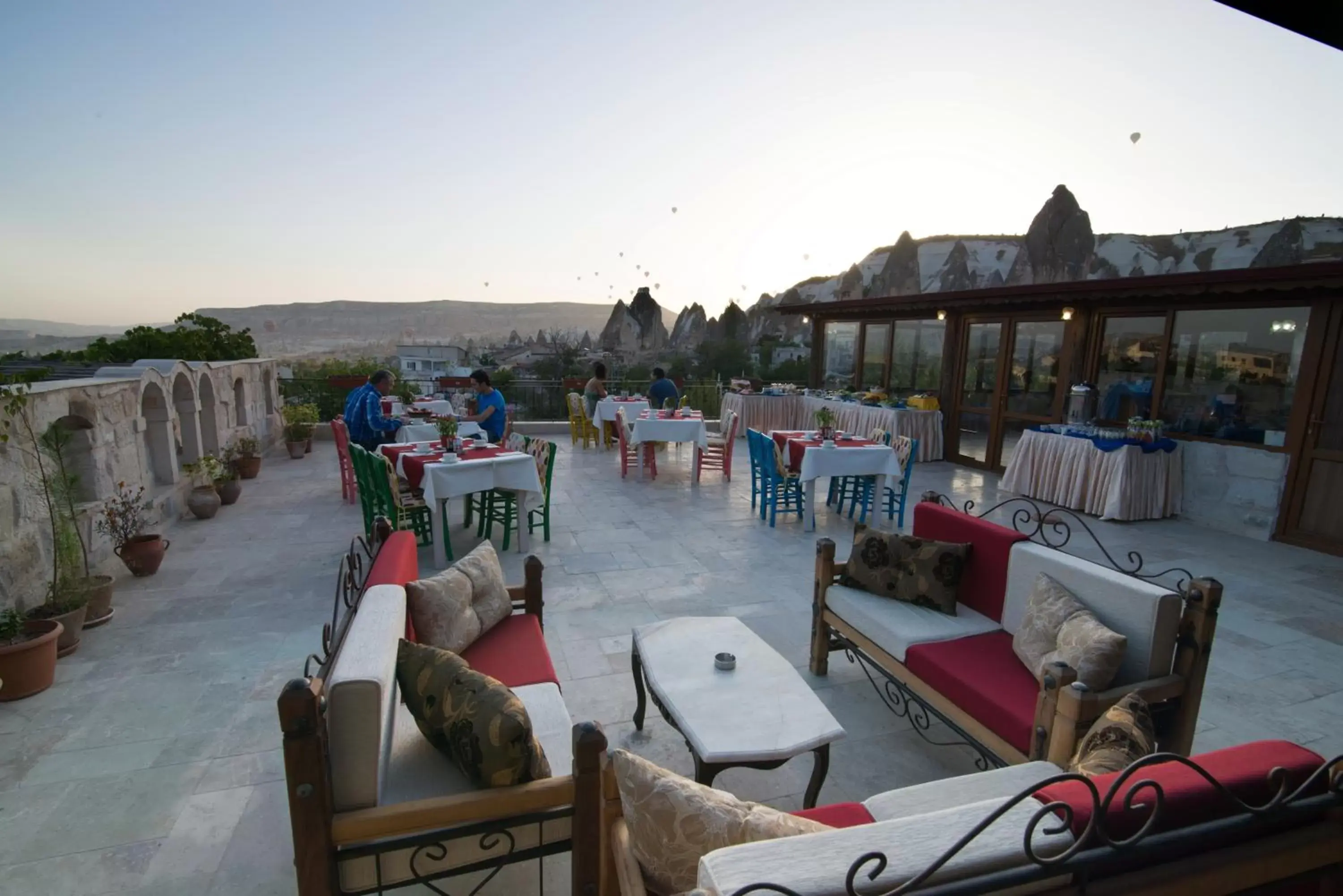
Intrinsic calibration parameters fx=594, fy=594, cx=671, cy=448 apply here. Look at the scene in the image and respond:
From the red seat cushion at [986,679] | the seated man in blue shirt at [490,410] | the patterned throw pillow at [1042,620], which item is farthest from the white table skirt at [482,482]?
the patterned throw pillow at [1042,620]

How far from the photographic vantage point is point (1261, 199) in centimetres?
2372

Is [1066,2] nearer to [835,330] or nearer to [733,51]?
[733,51]

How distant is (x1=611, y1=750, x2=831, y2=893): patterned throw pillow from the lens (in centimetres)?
110

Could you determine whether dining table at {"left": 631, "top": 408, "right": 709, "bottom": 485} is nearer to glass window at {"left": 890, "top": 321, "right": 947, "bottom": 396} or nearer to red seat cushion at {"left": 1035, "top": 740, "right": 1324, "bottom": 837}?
glass window at {"left": 890, "top": 321, "right": 947, "bottom": 396}

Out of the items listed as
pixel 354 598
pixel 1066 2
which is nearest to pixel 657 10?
pixel 1066 2

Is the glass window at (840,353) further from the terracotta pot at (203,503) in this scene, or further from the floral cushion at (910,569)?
the terracotta pot at (203,503)

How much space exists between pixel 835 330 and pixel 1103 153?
563cm

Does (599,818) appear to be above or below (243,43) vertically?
below

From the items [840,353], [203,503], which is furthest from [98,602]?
[840,353]

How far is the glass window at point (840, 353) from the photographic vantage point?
35.6ft

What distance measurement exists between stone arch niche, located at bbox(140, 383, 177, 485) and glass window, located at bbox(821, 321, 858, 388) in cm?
959

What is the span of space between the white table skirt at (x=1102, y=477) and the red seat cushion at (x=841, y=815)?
235 inches

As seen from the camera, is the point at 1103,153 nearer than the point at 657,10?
No

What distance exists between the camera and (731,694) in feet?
6.88
